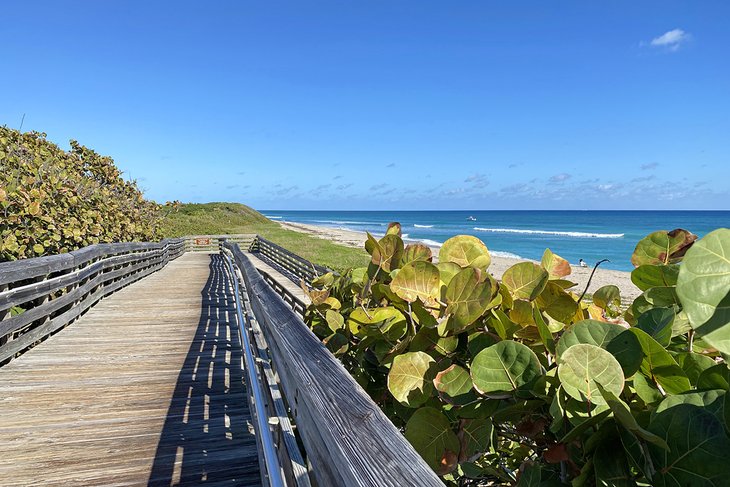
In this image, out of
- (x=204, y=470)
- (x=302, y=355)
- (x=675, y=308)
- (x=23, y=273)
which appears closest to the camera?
(x=675, y=308)

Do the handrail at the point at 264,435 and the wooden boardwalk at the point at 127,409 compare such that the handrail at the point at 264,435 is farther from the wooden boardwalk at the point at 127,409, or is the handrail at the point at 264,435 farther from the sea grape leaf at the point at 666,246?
the sea grape leaf at the point at 666,246

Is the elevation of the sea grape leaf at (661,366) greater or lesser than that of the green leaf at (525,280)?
lesser

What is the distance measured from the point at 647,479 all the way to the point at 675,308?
0.28 metres

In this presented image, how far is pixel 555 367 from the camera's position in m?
0.83

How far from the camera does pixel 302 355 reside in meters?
1.30

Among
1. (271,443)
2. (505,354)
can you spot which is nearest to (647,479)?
(505,354)

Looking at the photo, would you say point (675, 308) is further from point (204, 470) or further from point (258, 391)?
point (204, 470)

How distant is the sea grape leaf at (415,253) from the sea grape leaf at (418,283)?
0.88 ft

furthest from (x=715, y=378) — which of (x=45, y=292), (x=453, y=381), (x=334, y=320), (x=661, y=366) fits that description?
(x=45, y=292)

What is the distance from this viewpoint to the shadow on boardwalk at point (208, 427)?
2855 millimetres

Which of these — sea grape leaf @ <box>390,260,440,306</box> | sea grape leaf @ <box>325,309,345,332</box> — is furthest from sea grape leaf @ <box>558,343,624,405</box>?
sea grape leaf @ <box>325,309,345,332</box>

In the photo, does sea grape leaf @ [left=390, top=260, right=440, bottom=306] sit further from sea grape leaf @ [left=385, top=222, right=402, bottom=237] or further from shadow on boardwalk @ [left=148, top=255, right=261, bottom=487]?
shadow on boardwalk @ [left=148, top=255, right=261, bottom=487]

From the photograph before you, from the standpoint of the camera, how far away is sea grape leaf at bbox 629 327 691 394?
25.8 inches

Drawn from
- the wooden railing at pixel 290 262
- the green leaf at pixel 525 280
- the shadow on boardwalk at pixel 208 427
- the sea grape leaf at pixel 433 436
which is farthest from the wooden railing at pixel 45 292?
the green leaf at pixel 525 280
